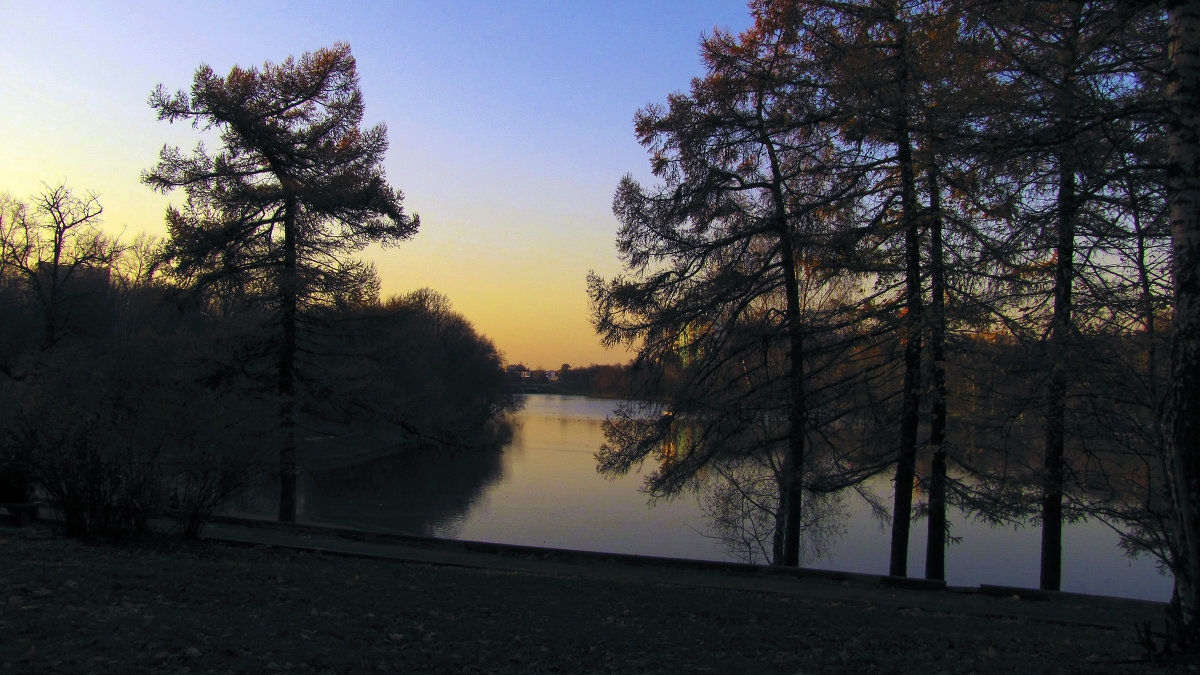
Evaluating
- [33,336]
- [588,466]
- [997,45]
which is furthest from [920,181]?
[33,336]

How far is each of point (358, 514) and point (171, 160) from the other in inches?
525

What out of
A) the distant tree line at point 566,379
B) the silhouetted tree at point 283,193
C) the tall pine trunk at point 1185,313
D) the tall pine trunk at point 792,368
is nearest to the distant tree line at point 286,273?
the silhouetted tree at point 283,193

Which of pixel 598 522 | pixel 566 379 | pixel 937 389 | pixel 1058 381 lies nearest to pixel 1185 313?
pixel 1058 381

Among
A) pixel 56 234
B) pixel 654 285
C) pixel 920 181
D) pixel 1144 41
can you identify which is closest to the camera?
pixel 1144 41

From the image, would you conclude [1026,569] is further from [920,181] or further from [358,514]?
[358,514]

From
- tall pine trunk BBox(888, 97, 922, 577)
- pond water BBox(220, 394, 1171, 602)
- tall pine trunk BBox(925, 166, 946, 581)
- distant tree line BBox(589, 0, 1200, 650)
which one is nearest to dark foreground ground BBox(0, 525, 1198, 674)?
distant tree line BBox(589, 0, 1200, 650)

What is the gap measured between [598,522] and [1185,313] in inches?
743

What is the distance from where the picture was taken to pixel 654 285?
44.0 ft

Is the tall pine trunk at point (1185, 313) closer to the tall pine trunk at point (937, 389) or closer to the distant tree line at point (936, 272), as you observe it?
the distant tree line at point (936, 272)

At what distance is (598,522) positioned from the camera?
2236 cm

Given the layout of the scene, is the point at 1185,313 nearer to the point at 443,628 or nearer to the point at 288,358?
the point at 443,628

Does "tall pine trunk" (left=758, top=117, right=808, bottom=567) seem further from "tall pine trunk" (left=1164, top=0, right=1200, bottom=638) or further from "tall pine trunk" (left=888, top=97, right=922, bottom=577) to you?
"tall pine trunk" (left=1164, top=0, right=1200, bottom=638)

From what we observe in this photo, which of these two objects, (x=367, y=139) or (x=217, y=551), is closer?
(x=217, y=551)

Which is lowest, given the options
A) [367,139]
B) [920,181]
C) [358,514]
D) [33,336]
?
[358,514]
